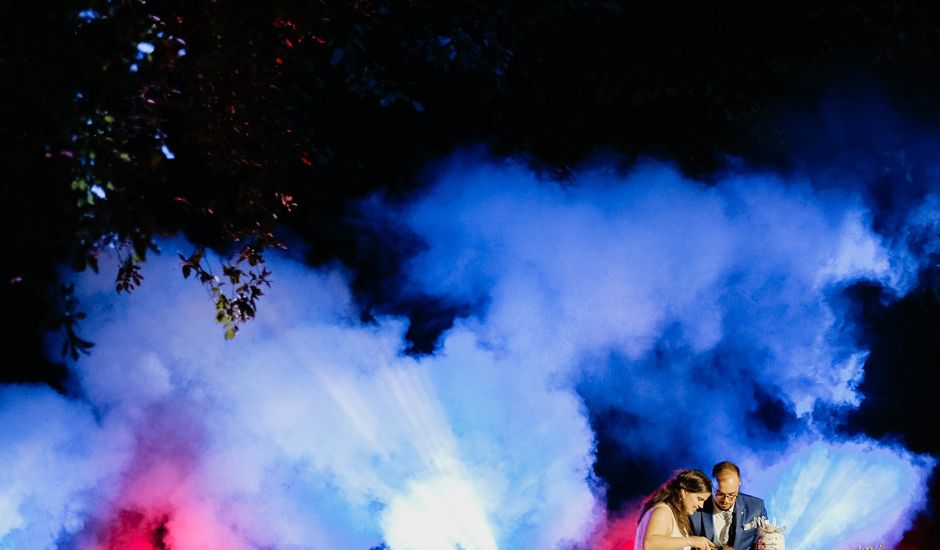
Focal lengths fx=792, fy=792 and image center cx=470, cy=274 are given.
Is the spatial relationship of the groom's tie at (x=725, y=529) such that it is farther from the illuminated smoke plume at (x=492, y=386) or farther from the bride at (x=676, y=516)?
the illuminated smoke plume at (x=492, y=386)

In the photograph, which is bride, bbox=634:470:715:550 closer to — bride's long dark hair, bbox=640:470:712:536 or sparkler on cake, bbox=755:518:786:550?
bride's long dark hair, bbox=640:470:712:536

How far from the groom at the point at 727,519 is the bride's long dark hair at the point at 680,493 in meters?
0.18

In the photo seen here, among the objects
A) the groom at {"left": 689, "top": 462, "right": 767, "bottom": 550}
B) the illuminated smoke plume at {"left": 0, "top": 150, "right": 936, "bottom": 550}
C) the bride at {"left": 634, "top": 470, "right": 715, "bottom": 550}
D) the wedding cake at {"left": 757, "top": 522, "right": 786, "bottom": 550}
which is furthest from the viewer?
the illuminated smoke plume at {"left": 0, "top": 150, "right": 936, "bottom": 550}

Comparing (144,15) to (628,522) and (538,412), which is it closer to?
(538,412)

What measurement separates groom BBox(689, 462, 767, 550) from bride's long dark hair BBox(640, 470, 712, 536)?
18cm

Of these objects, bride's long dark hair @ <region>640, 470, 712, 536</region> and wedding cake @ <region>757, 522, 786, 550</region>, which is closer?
wedding cake @ <region>757, 522, 786, 550</region>

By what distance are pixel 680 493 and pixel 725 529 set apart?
0.58 m

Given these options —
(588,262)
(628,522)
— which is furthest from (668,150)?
(628,522)

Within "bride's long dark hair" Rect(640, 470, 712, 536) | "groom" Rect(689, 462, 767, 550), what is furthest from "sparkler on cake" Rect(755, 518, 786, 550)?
"bride's long dark hair" Rect(640, 470, 712, 536)

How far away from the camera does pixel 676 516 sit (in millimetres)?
5270

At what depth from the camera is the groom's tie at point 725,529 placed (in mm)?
5527

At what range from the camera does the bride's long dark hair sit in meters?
5.20

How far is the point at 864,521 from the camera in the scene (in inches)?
308

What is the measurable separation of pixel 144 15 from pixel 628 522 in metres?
6.01
